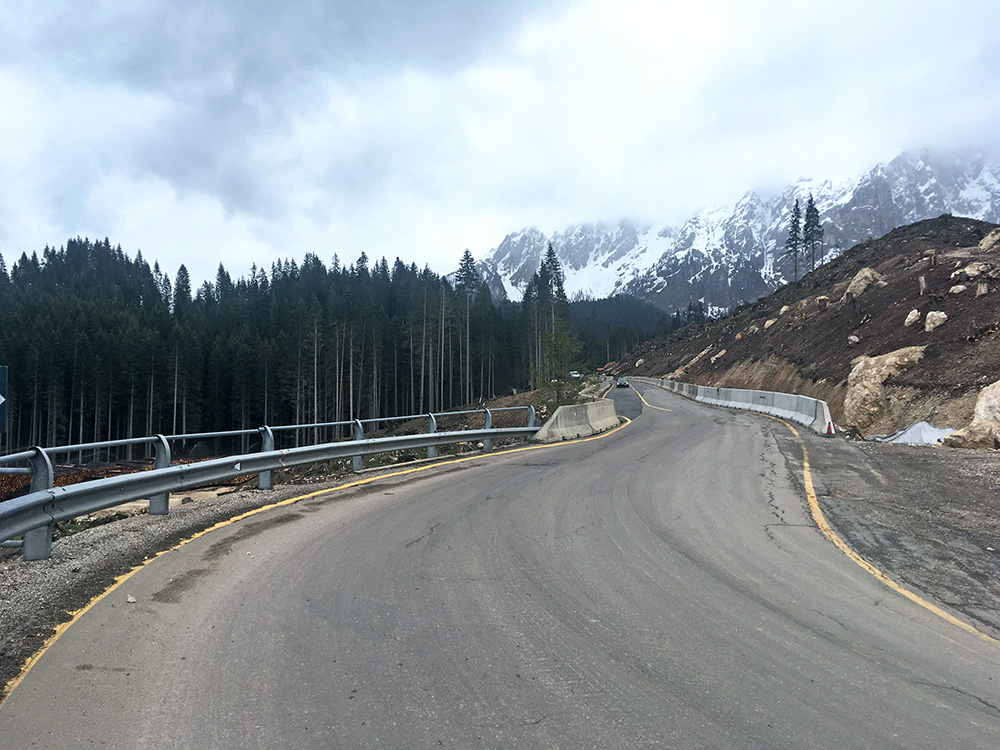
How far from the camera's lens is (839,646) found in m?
4.16

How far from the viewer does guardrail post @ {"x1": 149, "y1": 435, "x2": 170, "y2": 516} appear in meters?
8.01

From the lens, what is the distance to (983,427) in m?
14.5

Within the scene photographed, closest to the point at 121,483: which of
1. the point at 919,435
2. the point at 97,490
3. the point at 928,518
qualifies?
the point at 97,490

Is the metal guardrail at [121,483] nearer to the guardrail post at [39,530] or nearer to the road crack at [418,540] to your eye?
the guardrail post at [39,530]

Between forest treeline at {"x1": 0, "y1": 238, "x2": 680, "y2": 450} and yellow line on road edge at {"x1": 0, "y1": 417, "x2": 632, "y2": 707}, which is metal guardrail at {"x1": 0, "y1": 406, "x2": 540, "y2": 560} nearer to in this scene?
yellow line on road edge at {"x1": 0, "y1": 417, "x2": 632, "y2": 707}

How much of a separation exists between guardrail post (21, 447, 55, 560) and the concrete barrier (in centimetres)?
1386

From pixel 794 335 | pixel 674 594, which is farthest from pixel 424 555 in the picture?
pixel 794 335

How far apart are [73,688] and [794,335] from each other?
49134mm

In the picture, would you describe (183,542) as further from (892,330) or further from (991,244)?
(991,244)

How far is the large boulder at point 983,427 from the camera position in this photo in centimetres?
1429

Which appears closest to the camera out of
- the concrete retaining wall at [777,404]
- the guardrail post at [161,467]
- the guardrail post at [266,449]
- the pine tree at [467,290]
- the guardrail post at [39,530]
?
the guardrail post at [39,530]

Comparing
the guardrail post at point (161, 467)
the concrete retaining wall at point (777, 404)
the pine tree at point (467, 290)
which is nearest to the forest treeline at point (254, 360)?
the pine tree at point (467, 290)

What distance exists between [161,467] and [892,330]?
3278cm

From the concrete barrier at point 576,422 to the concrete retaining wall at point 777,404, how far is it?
7.58 meters
